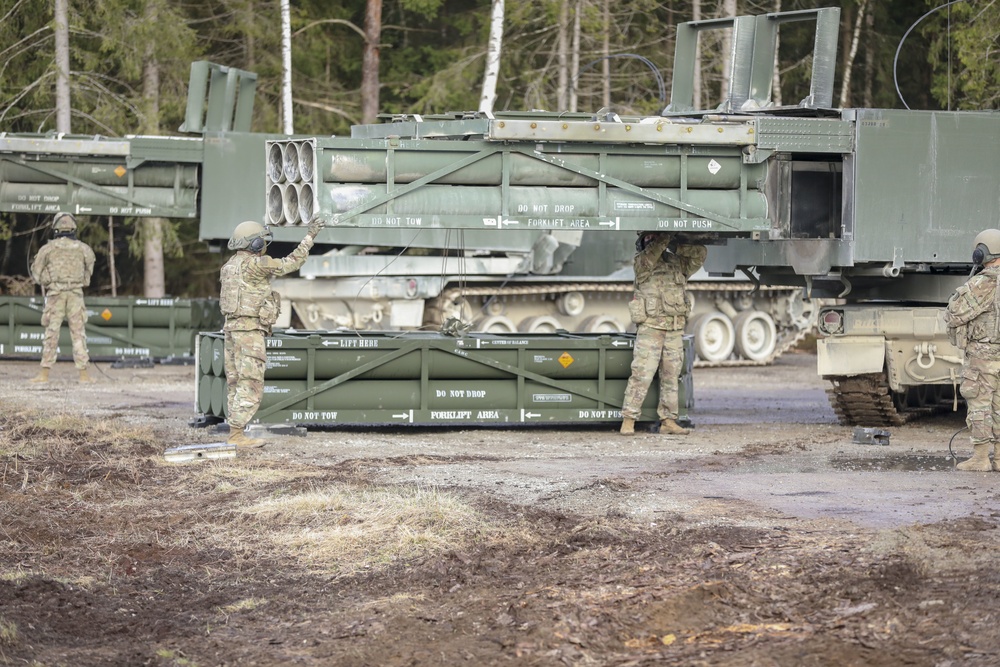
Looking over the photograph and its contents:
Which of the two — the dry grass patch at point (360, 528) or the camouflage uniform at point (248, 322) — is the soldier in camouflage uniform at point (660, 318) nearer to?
the camouflage uniform at point (248, 322)

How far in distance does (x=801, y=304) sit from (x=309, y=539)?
1638 centimetres

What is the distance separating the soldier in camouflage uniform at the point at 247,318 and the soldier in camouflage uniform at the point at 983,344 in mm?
5172

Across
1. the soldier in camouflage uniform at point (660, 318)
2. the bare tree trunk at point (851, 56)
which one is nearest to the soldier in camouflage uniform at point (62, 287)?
the soldier in camouflage uniform at point (660, 318)

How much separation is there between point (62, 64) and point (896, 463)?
16290 mm

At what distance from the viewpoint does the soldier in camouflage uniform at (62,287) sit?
17.2 m

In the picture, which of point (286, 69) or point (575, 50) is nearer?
point (286, 69)

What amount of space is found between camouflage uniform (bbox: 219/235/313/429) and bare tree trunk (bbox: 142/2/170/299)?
12196mm

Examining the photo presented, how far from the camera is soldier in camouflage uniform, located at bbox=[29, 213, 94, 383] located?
1716 cm

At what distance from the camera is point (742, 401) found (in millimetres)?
16594

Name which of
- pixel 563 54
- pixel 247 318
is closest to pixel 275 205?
pixel 247 318

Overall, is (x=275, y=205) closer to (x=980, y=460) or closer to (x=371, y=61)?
(x=980, y=460)

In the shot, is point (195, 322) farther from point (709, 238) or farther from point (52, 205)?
point (709, 238)

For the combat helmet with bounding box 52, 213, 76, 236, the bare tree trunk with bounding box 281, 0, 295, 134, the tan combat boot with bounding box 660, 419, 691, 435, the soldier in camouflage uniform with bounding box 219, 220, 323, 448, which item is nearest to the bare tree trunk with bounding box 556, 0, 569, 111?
the bare tree trunk with bounding box 281, 0, 295, 134

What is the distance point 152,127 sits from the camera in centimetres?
2284
